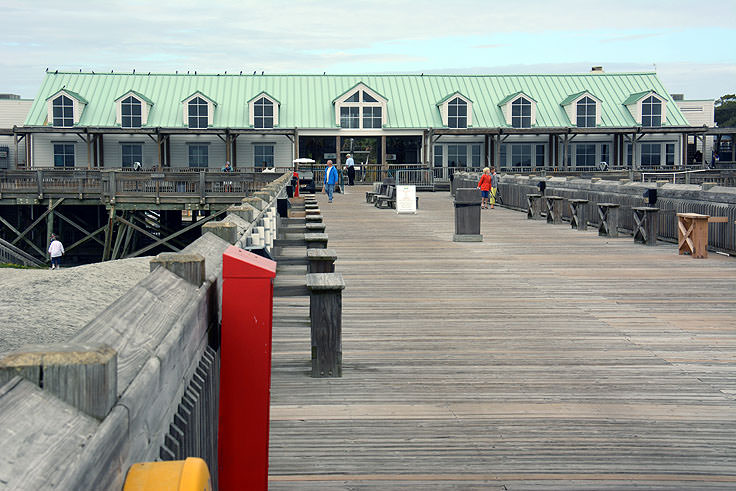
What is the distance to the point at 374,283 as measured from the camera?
12.0 meters

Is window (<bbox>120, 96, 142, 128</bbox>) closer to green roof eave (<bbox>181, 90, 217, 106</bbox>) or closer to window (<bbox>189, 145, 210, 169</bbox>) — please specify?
green roof eave (<bbox>181, 90, 217, 106</bbox>)

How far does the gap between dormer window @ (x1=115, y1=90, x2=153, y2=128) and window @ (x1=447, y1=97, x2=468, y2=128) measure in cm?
1856

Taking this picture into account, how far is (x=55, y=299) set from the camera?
20359 mm

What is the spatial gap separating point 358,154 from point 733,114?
69.5 m

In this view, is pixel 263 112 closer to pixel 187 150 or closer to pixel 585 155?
Answer: pixel 187 150

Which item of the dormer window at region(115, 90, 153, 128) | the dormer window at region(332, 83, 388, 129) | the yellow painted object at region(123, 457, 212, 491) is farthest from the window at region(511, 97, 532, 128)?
the yellow painted object at region(123, 457, 212, 491)

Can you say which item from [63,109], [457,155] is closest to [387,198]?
[457,155]

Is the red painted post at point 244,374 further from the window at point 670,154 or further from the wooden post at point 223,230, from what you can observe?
the window at point 670,154

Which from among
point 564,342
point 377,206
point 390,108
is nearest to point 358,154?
point 390,108

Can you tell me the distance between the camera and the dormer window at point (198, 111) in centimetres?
5469

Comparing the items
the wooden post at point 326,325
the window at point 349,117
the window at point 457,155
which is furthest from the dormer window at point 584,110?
the wooden post at point 326,325

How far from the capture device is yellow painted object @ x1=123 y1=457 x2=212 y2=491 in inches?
86.0

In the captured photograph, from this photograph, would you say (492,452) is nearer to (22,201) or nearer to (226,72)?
(22,201)

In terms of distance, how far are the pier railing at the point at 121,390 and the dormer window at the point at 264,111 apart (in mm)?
51869
